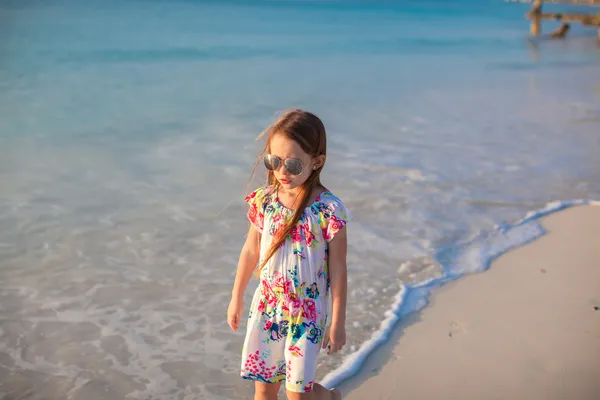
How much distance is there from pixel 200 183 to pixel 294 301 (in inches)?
191

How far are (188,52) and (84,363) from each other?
1910 centimetres

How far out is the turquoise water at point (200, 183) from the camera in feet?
14.1

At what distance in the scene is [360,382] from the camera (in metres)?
3.74

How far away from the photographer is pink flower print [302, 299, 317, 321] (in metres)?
2.85

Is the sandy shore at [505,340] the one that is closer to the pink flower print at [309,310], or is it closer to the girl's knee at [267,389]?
the girl's knee at [267,389]

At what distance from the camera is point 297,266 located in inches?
112

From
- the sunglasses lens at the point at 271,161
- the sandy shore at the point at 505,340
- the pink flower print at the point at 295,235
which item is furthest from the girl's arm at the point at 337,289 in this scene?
the sandy shore at the point at 505,340

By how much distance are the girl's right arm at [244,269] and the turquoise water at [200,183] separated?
85 centimetres

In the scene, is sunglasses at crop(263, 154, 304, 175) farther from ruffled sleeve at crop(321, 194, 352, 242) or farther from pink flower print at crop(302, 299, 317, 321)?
pink flower print at crop(302, 299, 317, 321)

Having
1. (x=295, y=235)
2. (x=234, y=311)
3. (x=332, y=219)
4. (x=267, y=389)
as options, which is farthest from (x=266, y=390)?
(x=332, y=219)

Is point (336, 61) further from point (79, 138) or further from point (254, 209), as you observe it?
point (254, 209)

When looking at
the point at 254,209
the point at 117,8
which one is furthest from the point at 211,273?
the point at 117,8

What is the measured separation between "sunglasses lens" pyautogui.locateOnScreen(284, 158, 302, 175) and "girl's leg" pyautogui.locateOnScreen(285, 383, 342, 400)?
0.87 metres

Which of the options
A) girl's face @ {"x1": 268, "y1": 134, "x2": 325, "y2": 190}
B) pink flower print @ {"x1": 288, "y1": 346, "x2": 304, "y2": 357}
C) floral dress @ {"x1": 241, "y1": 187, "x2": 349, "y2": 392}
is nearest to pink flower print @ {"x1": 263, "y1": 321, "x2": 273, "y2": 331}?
floral dress @ {"x1": 241, "y1": 187, "x2": 349, "y2": 392}
